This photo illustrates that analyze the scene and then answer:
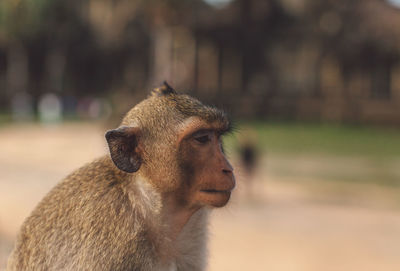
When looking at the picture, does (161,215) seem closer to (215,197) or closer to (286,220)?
(215,197)

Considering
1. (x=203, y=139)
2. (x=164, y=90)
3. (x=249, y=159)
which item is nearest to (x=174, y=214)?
(x=203, y=139)

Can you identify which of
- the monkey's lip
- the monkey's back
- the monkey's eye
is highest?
the monkey's eye

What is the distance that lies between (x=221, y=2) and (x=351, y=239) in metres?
33.4

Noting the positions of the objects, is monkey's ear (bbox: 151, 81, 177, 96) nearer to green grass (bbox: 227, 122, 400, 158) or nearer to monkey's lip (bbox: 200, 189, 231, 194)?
monkey's lip (bbox: 200, 189, 231, 194)

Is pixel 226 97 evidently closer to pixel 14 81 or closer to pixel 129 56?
pixel 129 56

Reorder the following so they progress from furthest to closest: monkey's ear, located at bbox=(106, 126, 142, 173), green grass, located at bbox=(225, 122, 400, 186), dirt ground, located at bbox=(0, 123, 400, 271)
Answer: green grass, located at bbox=(225, 122, 400, 186)
dirt ground, located at bbox=(0, 123, 400, 271)
monkey's ear, located at bbox=(106, 126, 142, 173)

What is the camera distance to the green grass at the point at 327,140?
2666cm

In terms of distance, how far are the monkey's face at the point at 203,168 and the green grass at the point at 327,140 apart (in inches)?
762

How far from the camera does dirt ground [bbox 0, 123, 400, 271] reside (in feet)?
29.1

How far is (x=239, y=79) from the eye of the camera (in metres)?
43.7

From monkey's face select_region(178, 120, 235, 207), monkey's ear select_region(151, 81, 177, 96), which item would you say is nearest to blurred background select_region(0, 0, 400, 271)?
monkey's ear select_region(151, 81, 177, 96)

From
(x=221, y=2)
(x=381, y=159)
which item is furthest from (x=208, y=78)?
(x=381, y=159)

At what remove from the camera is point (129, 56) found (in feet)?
154

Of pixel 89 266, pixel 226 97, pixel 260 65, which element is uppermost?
pixel 260 65
